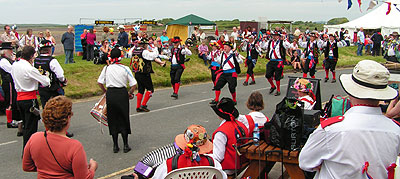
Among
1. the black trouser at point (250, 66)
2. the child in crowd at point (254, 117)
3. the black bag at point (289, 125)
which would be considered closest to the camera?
the black bag at point (289, 125)

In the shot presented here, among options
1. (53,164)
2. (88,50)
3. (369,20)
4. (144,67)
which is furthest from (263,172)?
(369,20)

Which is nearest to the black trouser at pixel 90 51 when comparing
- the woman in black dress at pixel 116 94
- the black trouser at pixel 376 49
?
the woman in black dress at pixel 116 94

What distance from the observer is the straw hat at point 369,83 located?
292 centimetres

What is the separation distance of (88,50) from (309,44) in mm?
10013

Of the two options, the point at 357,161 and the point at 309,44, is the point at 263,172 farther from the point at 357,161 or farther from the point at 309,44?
the point at 309,44

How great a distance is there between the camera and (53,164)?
3.38 metres

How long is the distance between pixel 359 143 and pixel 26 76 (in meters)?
5.89

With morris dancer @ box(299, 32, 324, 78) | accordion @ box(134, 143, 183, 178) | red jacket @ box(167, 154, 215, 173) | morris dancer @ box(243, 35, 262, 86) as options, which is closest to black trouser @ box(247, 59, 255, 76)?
morris dancer @ box(243, 35, 262, 86)

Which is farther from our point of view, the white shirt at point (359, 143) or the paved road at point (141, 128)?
A: the paved road at point (141, 128)

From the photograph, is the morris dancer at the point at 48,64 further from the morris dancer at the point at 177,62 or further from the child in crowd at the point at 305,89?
the morris dancer at the point at 177,62

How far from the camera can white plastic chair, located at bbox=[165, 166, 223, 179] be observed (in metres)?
3.72

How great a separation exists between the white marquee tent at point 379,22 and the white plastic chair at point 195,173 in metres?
33.0

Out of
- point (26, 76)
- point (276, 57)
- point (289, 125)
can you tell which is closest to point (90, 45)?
point (276, 57)

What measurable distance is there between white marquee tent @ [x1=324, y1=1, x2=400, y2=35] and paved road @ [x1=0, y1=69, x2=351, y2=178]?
Result: 21.8 meters
